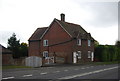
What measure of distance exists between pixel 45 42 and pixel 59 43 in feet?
12.6

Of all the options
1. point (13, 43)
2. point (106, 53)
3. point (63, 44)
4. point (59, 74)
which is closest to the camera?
point (59, 74)

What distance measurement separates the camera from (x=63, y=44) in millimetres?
49250

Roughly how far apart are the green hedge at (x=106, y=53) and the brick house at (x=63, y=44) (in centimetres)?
196

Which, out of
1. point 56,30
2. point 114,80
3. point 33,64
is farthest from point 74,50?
point 114,80

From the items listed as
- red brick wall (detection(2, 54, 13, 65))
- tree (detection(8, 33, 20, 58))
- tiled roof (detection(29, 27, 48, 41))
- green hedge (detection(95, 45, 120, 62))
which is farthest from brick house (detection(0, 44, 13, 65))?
green hedge (detection(95, 45, 120, 62))

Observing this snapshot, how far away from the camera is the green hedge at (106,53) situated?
54.2 metres

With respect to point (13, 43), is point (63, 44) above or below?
below

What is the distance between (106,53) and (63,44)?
11.4 metres

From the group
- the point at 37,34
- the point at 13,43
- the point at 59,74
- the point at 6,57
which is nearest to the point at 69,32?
the point at 37,34

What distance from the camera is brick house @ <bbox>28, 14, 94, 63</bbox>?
48.0 m

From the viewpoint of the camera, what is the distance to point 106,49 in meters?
54.6

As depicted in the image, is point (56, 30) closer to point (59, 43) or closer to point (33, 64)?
point (59, 43)

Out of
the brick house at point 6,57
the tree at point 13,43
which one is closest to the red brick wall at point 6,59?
the brick house at point 6,57

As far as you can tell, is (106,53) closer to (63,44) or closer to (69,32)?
(69,32)
